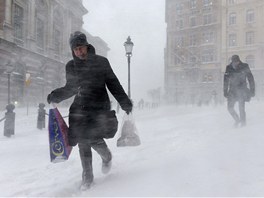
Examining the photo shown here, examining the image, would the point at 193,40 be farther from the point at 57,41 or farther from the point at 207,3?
the point at 57,41

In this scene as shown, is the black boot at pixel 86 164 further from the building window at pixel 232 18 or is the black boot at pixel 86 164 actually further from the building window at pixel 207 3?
the building window at pixel 207 3

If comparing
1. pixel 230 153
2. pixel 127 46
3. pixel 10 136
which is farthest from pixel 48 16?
pixel 230 153

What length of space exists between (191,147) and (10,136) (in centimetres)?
572

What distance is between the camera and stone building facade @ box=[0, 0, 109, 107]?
21391 millimetres

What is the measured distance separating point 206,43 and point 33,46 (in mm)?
31760

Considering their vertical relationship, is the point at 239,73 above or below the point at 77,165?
above

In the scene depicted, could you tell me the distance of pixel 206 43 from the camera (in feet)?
162

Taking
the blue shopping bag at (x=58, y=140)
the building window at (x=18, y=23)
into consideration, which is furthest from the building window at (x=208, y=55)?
the blue shopping bag at (x=58, y=140)

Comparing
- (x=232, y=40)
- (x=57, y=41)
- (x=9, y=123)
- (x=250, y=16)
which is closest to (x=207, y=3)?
(x=232, y=40)

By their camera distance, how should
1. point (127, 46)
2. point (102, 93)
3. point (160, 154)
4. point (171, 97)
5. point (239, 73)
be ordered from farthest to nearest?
point (171, 97)
point (127, 46)
point (239, 73)
point (160, 154)
point (102, 93)

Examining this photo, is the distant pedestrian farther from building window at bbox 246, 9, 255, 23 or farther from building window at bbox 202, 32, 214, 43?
building window at bbox 202, 32, 214, 43

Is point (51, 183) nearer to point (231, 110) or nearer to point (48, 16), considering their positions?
point (231, 110)

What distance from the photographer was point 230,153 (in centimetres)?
432

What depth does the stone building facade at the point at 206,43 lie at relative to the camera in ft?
141
